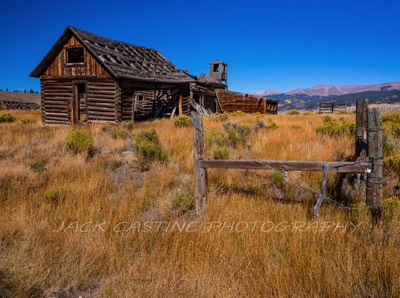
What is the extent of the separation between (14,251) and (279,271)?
9.08ft

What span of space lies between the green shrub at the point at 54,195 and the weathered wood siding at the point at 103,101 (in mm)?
11936

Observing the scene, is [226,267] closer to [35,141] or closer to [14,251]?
[14,251]

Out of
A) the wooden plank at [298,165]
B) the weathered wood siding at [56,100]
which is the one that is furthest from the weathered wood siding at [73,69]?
the wooden plank at [298,165]

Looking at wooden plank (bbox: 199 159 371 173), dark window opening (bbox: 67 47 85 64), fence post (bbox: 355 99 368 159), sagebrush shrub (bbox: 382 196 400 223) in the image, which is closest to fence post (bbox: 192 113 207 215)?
wooden plank (bbox: 199 159 371 173)

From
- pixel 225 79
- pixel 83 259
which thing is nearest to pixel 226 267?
pixel 83 259

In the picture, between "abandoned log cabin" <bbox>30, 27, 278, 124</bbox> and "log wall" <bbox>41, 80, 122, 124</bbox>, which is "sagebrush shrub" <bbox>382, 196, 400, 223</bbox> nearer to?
"abandoned log cabin" <bbox>30, 27, 278, 124</bbox>

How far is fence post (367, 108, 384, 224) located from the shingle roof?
13796 millimetres

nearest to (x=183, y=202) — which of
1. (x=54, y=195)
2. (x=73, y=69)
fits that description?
(x=54, y=195)

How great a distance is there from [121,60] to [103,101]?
9.39 ft

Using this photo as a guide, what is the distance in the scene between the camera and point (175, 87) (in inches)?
817

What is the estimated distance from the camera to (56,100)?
58.9ft

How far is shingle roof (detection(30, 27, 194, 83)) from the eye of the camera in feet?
52.2

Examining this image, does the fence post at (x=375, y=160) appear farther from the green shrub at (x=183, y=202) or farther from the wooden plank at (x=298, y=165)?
the green shrub at (x=183, y=202)

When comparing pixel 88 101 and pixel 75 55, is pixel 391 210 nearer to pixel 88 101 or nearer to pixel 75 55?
pixel 88 101
